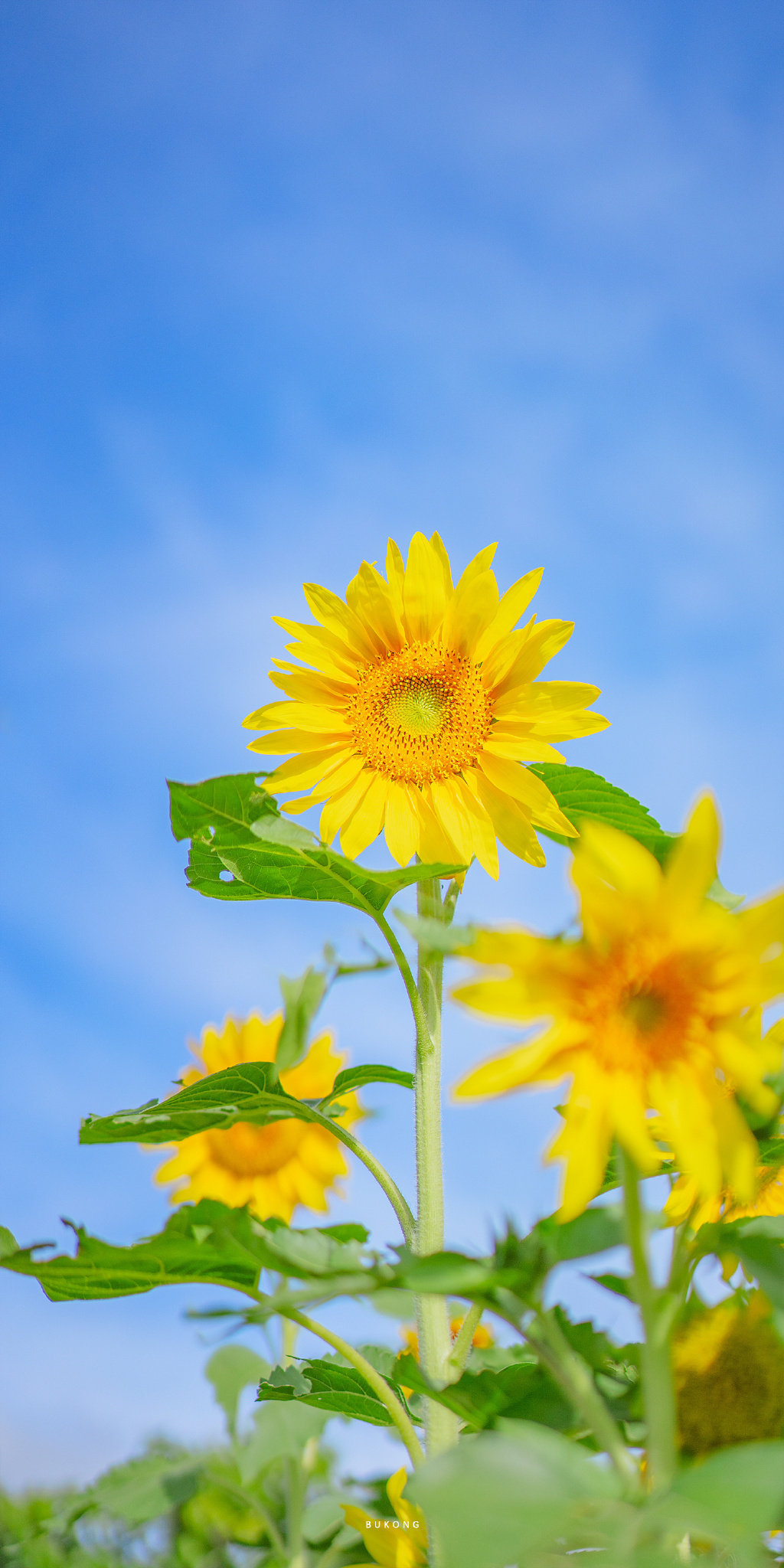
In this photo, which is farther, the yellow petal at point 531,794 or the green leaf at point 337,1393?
the yellow petal at point 531,794

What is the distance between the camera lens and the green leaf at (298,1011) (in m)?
0.99

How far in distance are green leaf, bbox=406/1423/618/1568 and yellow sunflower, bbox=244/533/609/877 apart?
39.0 inches

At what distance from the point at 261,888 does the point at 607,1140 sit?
0.83 metres

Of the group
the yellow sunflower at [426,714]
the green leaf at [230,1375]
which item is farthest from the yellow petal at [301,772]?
the green leaf at [230,1375]

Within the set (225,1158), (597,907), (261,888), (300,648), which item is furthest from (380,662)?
(225,1158)

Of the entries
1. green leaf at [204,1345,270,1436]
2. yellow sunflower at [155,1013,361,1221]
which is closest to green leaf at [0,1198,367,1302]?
green leaf at [204,1345,270,1436]

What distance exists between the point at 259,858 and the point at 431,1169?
1.45 ft

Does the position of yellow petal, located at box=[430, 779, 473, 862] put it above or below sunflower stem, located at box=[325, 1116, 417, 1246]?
above

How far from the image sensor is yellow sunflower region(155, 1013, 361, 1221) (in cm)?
274

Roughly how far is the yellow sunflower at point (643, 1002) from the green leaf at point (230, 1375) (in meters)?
1.41

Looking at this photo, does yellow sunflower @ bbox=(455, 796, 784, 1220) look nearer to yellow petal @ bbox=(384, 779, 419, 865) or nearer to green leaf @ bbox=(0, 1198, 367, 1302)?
green leaf @ bbox=(0, 1198, 367, 1302)

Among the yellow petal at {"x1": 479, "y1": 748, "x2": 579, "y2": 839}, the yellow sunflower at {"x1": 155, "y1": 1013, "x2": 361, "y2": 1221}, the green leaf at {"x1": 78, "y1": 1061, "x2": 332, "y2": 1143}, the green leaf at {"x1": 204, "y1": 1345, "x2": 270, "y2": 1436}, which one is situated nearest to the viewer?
the green leaf at {"x1": 78, "y1": 1061, "x2": 332, "y2": 1143}

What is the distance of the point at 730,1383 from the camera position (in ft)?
3.13

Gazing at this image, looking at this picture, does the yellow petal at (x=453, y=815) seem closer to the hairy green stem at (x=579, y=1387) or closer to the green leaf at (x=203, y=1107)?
the green leaf at (x=203, y=1107)
